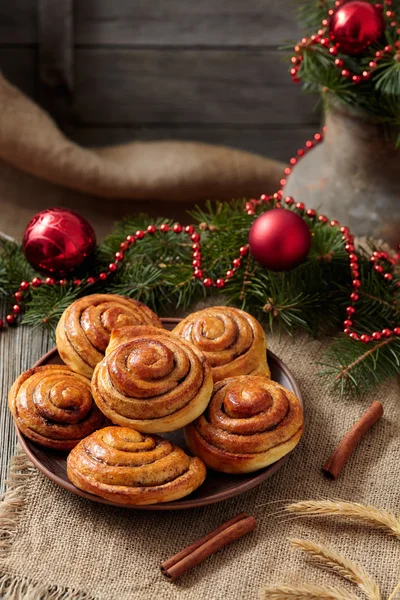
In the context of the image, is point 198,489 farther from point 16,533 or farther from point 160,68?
point 160,68

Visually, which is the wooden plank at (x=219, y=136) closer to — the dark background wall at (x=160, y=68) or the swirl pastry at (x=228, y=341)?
the dark background wall at (x=160, y=68)

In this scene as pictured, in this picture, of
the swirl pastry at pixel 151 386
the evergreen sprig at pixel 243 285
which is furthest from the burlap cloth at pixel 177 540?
the evergreen sprig at pixel 243 285

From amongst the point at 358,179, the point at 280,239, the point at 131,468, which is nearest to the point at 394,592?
the point at 131,468

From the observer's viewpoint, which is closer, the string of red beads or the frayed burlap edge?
the frayed burlap edge

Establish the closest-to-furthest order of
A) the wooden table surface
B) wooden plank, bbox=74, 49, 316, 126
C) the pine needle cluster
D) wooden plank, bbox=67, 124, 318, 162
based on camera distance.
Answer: the wooden table surface
the pine needle cluster
wooden plank, bbox=74, 49, 316, 126
wooden plank, bbox=67, 124, 318, 162

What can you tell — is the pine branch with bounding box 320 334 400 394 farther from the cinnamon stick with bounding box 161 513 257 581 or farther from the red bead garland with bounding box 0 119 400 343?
the cinnamon stick with bounding box 161 513 257 581

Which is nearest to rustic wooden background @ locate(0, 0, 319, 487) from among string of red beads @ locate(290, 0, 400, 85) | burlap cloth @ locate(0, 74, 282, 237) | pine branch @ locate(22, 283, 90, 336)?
burlap cloth @ locate(0, 74, 282, 237)
